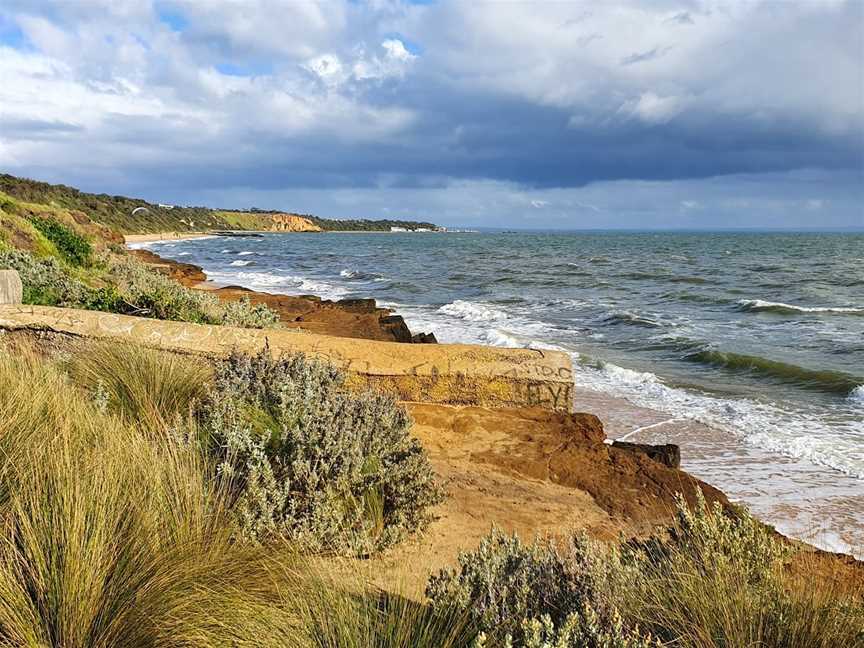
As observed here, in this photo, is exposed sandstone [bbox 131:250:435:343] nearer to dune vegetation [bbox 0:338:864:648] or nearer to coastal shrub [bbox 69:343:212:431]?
coastal shrub [bbox 69:343:212:431]

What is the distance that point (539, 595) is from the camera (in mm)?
2277

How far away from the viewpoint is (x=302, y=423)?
12.1 feet

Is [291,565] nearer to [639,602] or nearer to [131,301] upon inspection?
[639,602]

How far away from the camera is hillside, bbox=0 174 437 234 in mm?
53281

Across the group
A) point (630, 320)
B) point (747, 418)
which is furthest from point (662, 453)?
Answer: point (630, 320)

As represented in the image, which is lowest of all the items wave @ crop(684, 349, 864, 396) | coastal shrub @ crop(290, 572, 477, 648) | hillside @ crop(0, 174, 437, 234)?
wave @ crop(684, 349, 864, 396)

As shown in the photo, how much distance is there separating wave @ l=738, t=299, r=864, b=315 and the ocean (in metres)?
0.06

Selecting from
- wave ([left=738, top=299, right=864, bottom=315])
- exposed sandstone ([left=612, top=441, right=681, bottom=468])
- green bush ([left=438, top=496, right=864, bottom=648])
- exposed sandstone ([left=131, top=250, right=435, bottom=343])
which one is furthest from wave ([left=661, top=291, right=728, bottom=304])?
green bush ([left=438, top=496, right=864, bottom=648])

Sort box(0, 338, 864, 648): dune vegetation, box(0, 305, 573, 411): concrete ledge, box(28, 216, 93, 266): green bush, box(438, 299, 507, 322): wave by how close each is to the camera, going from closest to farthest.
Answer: box(0, 338, 864, 648): dune vegetation < box(0, 305, 573, 411): concrete ledge < box(28, 216, 93, 266): green bush < box(438, 299, 507, 322): wave

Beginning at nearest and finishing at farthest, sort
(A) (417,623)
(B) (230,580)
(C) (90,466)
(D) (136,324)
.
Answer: (A) (417,623)
(B) (230,580)
(C) (90,466)
(D) (136,324)

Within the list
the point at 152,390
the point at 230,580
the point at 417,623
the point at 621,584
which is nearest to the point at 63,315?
the point at 152,390

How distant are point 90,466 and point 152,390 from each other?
5.96ft

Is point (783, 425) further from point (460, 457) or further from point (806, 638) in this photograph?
point (806, 638)

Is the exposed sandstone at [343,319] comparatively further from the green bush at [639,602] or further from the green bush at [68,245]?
the green bush at [639,602]
